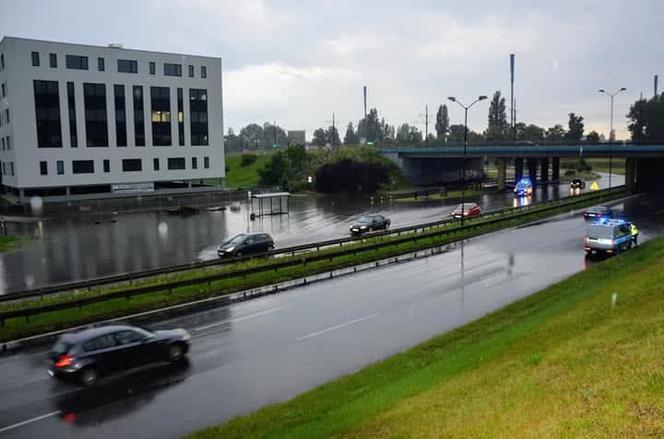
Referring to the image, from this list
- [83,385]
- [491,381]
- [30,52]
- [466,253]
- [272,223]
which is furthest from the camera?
[30,52]

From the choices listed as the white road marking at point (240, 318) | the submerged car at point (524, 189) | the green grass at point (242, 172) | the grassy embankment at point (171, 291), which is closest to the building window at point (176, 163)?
the green grass at point (242, 172)

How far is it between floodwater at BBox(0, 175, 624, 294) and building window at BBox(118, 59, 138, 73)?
1963 cm

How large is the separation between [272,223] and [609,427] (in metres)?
45.1

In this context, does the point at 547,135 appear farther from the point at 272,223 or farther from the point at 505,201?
the point at 272,223

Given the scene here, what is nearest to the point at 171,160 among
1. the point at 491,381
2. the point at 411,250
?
the point at 411,250

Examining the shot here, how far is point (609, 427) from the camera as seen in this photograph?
8.58 metres

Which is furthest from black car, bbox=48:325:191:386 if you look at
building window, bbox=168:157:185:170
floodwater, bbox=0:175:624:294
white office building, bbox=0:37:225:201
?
building window, bbox=168:157:185:170

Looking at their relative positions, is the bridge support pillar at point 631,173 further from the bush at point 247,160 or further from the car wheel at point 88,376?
the car wheel at point 88,376

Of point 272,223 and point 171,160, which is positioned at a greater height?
point 171,160

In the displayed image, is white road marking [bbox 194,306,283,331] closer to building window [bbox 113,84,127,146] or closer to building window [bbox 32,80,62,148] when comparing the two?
building window [bbox 32,80,62,148]

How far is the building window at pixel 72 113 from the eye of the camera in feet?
222

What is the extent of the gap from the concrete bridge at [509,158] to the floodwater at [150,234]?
14.3 metres

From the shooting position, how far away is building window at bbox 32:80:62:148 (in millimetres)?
66000

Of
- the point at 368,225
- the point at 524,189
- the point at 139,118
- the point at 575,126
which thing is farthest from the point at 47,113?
the point at 575,126
